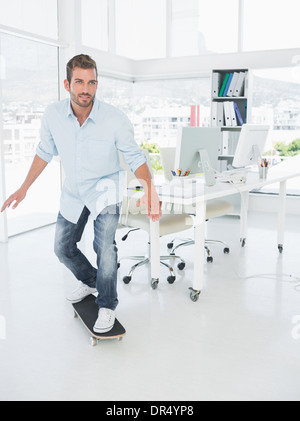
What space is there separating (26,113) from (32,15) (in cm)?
112

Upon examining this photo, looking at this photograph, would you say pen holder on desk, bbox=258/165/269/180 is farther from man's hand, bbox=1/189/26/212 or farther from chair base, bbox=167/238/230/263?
man's hand, bbox=1/189/26/212

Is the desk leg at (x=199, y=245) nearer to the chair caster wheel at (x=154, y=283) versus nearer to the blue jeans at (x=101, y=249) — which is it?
the chair caster wheel at (x=154, y=283)

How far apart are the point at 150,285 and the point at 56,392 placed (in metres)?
1.60

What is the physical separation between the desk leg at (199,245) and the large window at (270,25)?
13.3 feet

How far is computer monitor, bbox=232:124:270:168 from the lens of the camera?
13.0ft

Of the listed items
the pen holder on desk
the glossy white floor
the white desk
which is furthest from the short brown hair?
the pen holder on desk

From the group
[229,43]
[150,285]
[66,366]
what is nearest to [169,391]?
[66,366]

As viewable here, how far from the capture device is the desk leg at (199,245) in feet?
10.8

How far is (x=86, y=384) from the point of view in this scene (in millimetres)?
2316

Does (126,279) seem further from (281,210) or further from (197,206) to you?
(281,210)

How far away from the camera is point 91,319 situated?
2.89 meters

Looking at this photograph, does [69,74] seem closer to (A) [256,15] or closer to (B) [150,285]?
(B) [150,285]

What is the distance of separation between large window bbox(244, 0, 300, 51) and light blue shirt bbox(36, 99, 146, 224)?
4.52 m
